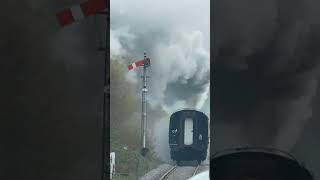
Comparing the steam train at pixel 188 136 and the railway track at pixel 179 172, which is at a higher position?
the steam train at pixel 188 136

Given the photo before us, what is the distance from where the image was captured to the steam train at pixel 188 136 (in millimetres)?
3143

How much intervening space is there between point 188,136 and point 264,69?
0.56 meters

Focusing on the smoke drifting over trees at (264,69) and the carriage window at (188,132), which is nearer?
the carriage window at (188,132)

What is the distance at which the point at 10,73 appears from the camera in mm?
3314

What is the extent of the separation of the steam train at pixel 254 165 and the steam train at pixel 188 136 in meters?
0.10

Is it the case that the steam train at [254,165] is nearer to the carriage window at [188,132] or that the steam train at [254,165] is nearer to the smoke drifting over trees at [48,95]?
the carriage window at [188,132]

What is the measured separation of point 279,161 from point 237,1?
2.95 feet

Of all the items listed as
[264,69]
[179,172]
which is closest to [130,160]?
[179,172]

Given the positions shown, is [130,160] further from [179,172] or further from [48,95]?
[48,95]

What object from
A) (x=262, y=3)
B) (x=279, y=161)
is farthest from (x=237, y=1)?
(x=279, y=161)

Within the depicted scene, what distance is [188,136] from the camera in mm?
3223

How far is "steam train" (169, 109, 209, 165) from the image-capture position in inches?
124

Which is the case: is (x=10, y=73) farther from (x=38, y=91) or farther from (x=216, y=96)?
(x=216, y=96)

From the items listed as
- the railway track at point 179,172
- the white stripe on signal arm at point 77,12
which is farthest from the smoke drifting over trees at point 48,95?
the railway track at point 179,172
